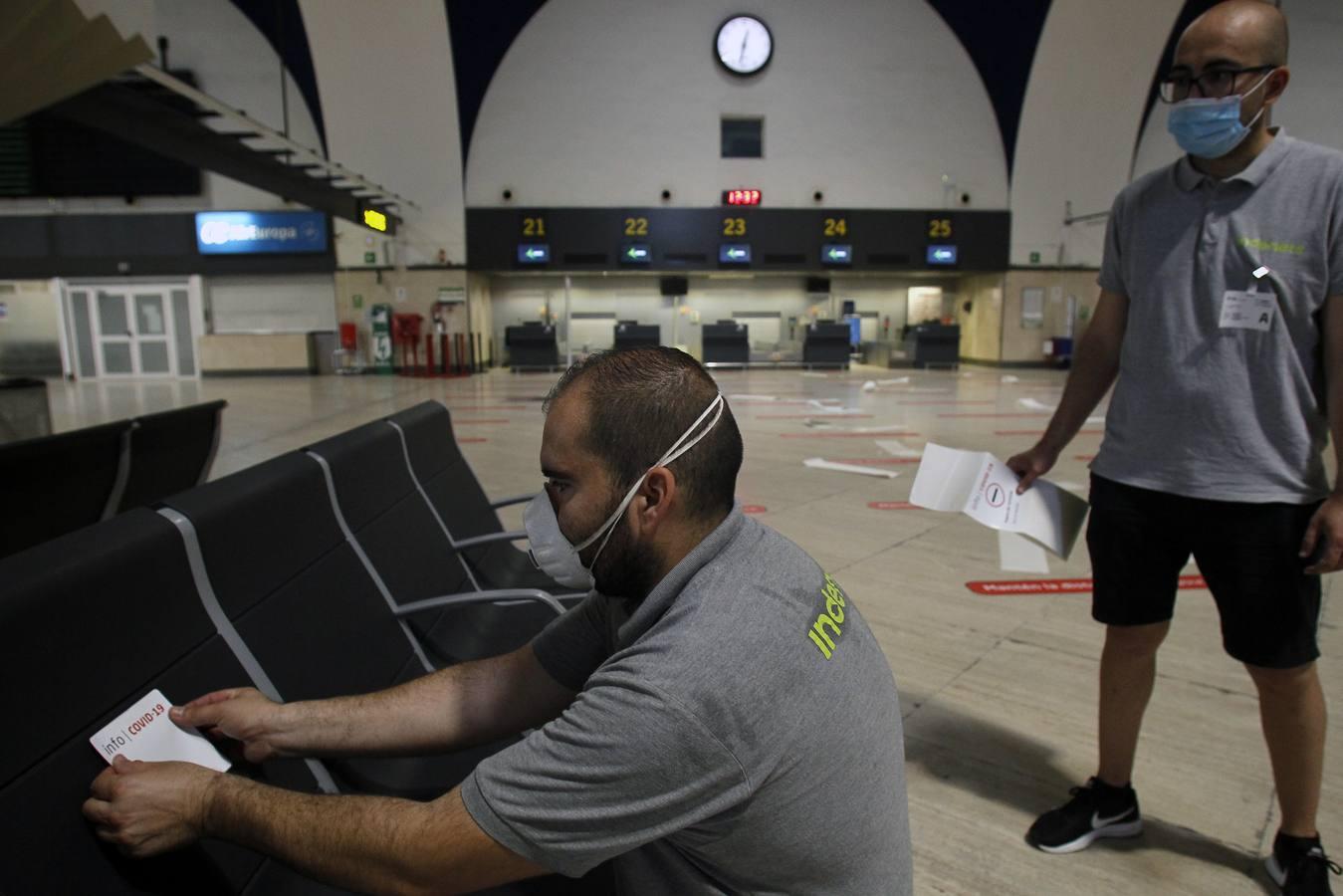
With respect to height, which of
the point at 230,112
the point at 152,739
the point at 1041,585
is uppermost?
the point at 230,112

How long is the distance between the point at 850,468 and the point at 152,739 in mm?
6012

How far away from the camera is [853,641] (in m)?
1.06

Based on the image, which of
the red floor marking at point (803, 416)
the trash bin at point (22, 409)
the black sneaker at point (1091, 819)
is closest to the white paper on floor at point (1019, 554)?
the black sneaker at point (1091, 819)

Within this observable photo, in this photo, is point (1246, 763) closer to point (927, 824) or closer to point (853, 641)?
point (927, 824)

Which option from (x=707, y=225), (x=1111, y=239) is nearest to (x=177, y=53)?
(x=707, y=225)

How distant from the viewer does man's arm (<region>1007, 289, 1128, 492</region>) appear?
195 centimetres

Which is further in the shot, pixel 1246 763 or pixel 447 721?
pixel 1246 763

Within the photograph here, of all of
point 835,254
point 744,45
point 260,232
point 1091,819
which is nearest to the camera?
point 1091,819

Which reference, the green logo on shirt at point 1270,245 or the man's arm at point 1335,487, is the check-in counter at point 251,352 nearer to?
the green logo on shirt at point 1270,245

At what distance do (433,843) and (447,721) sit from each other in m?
0.47

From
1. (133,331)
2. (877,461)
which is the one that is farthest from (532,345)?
(877,461)

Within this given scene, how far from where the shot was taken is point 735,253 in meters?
18.8

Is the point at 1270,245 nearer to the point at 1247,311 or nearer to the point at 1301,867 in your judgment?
the point at 1247,311

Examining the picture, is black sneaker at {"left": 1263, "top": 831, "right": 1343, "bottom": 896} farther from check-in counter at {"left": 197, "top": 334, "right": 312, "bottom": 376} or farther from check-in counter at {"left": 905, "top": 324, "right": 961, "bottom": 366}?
check-in counter at {"left": 197, "top": 334, "right": 312, "bottom": 376}
